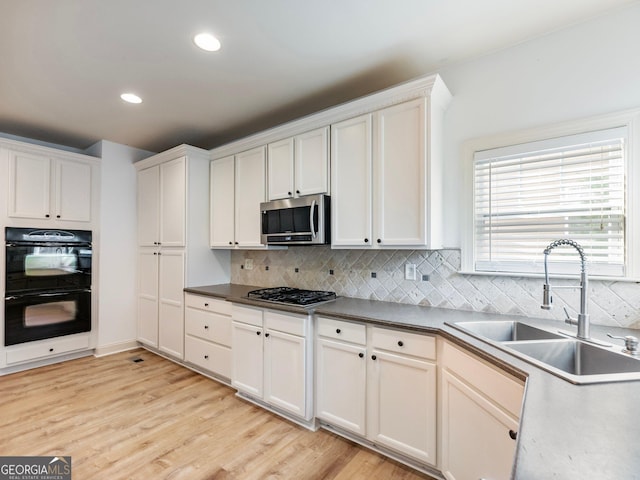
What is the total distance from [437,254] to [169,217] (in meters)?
2.88

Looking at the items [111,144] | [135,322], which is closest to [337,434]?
[135,322]

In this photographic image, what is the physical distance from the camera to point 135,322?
13.1 ft

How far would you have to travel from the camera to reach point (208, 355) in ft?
10.1

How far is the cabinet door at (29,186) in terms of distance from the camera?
320 centimetres


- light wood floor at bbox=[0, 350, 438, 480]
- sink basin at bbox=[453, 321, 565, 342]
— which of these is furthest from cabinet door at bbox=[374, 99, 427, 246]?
light wood floor at bbox=[0, 350, 438, 480]

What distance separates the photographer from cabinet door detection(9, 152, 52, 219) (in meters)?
3.20

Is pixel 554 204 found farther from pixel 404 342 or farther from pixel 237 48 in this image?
pixel 237 48

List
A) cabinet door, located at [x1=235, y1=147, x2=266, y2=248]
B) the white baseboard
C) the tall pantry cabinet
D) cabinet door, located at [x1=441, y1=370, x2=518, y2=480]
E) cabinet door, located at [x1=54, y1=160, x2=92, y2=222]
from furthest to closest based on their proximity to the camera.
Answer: the white baseboard, cabinet door, located at [x1=54, y1=160, x2=92, y2=222], the tall pantry cabinet, cabinet door, located at [x1=235, y1=147, x2=266, y2=248], cabinet door, located at [x1=441, y1=370, x2=518, y2=480]

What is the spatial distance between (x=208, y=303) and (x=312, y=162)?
1711 millimetres

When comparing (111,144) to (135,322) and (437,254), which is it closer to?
(135,322)

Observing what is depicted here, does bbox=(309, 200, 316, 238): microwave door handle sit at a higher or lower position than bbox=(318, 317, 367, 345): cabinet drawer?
higher

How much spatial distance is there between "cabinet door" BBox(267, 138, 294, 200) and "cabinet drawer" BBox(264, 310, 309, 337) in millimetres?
1033

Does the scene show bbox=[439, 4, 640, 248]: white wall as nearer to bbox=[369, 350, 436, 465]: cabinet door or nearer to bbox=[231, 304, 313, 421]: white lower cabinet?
bbox=[369, 350, 436, 465]: cabinet door

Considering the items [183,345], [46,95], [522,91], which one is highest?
[46,95]
